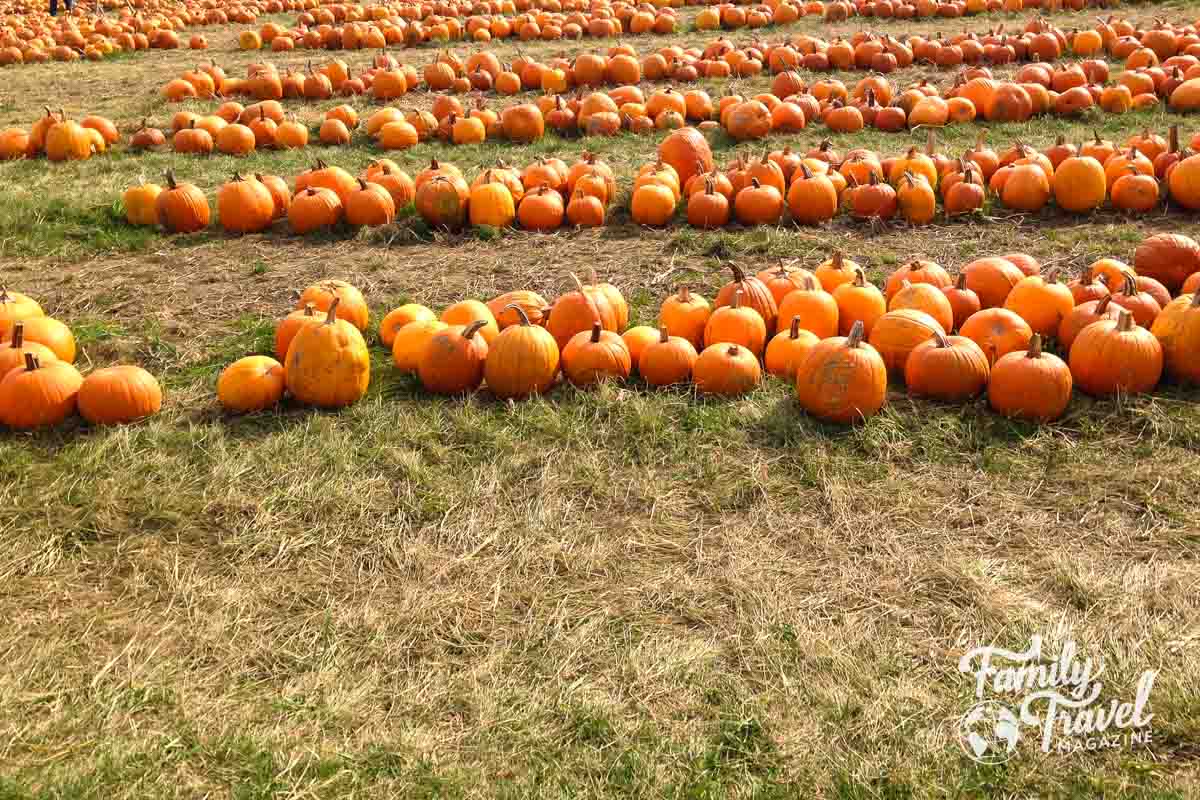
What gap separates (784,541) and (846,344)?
3.94 feet

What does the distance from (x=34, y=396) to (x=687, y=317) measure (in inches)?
133

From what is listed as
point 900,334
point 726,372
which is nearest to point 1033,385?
point 900,334

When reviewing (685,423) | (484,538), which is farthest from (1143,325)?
(484,538)

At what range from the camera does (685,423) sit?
4.76 m

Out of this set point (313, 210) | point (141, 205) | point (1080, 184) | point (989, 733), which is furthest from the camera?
point (141, 205)

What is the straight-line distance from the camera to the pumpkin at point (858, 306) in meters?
5.43

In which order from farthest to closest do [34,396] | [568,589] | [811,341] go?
[811,341] < [34,396] < [568,589]

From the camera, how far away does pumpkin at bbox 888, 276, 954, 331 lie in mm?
5254

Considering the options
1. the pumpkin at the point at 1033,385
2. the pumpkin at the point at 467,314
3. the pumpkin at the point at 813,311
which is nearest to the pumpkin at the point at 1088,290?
the pumpkin at the point at 1033,385

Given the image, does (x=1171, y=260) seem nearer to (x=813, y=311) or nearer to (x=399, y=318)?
(x=813, y=311)

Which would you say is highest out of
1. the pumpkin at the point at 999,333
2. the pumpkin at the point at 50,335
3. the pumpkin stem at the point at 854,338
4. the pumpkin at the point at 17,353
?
the pumpkin stem at the point at 854,338

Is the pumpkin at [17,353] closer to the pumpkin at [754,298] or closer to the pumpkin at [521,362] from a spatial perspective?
the pumpkin at [521,362]

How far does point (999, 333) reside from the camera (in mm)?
4973

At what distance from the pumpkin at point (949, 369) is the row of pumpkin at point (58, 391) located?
12.9 feet
